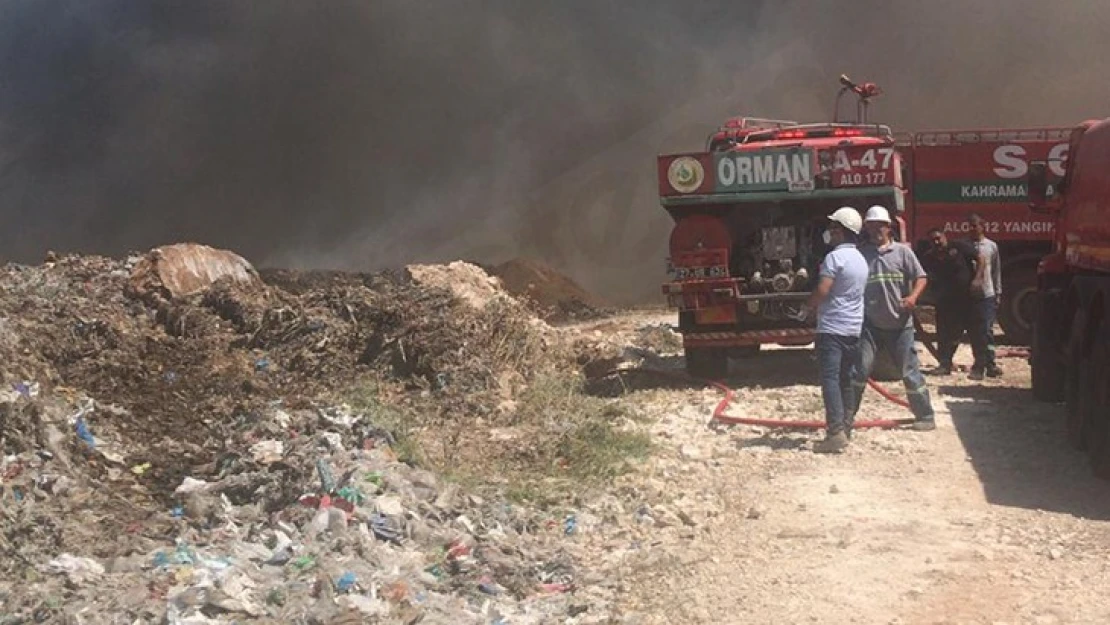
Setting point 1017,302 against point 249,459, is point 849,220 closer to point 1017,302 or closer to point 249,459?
point 249,459

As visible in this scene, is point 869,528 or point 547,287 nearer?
point 869,528

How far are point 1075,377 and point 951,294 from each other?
3.07 meters

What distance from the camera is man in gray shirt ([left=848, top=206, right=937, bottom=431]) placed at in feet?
24.2

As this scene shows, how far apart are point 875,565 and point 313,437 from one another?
2.92m

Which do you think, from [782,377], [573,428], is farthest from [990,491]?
[782,377]

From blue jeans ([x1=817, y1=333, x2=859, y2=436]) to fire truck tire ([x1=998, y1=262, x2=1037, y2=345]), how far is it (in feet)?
23.1

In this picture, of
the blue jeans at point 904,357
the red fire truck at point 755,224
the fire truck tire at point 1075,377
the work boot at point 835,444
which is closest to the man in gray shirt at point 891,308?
the blue jeans at point 904,357

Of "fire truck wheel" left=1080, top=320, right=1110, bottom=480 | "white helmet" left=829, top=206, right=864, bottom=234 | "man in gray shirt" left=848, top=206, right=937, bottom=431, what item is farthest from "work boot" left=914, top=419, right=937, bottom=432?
"white helmet" left=829, top=206, right=864, bottom=234

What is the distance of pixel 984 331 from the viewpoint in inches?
394

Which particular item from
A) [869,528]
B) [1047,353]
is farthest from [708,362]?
[869,528]

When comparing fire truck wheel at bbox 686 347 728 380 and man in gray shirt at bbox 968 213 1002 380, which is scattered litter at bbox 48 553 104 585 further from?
man in gray shirt at bbox 968 213 1002 380

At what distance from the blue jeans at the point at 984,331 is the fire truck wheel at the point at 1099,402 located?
3.12 metres

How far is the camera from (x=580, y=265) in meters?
23.8

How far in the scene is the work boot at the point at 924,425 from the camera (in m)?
7.53
